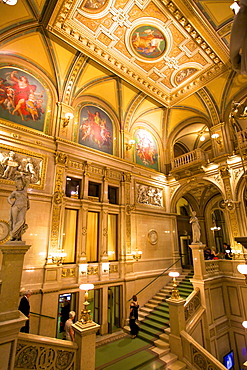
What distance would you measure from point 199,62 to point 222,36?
5.61ft

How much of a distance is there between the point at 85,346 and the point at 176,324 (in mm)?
3825

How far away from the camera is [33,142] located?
8.86 m

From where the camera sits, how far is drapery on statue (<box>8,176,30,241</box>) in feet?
14.3

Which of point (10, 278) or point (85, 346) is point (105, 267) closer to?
point (85, 346)

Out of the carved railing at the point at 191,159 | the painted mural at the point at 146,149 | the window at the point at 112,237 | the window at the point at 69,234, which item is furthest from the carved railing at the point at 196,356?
the painted mural at the point at 146,149

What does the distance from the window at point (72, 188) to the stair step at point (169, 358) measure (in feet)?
23.5

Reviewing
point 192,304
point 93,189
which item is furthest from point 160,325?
point 93,189

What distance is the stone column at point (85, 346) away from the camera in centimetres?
477

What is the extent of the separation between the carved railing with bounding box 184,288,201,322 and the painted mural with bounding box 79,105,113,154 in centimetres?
847

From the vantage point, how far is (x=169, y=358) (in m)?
6.86

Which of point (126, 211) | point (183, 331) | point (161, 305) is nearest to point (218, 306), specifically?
point (161, 305)

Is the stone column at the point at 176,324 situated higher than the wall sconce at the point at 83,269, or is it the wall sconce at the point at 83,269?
the wall sconce at the point at 83,269

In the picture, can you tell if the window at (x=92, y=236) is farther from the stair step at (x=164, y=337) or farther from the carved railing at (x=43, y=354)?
the carved railing at (x=43, y=354)

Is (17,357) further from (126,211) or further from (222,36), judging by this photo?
(222,36)
